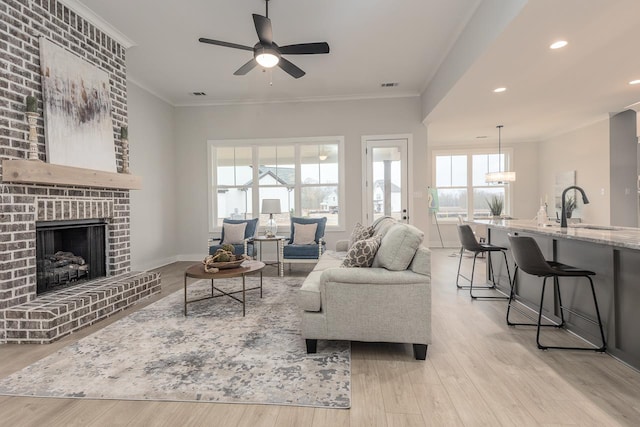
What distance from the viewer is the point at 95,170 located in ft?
11.7

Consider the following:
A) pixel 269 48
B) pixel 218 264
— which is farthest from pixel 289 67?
pixel 218 264

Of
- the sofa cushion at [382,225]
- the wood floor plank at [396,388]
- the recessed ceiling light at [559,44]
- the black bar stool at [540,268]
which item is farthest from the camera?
the sofa cushion at [382,225]

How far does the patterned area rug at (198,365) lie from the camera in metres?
1.94

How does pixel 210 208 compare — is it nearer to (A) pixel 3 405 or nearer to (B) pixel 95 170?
(B) pixel 95 170

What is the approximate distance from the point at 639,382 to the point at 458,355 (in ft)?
3.35

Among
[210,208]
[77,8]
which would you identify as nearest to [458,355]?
[77,8]

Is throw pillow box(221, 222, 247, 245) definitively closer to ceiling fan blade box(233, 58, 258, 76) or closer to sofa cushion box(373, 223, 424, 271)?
ceiling fan blade box(233, 58, 258, 76)

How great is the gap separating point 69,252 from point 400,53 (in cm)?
468

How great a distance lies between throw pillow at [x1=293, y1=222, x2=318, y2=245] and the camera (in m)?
5.54

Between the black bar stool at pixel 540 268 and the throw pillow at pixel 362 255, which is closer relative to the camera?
the black bar stool at pixel 540 268

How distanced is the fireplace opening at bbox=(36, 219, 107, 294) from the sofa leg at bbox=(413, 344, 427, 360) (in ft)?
11.1

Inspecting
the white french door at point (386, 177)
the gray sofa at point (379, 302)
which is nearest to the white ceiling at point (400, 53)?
the white french door at point (386, 177)

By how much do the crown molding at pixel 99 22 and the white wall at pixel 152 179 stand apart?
1312 mm

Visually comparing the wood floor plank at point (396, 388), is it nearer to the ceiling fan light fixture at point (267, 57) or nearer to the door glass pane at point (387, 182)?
the ceiling fan light fixture at point (267, 57)
